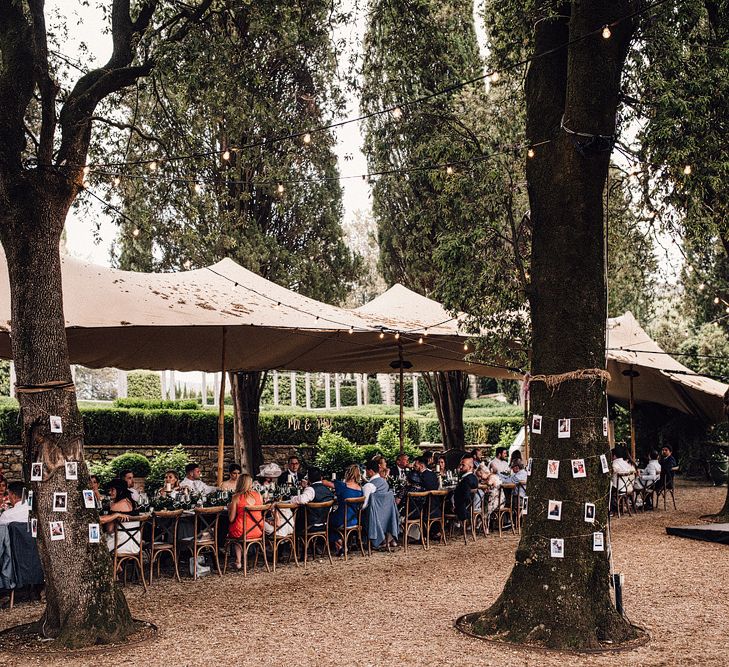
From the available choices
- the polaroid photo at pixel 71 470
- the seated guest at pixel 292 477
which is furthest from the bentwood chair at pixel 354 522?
the polaroid photo at pixel 71 470

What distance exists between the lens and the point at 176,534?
28.3 ft

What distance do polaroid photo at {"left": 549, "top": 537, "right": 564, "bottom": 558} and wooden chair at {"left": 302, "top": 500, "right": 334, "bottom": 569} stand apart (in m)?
3.84

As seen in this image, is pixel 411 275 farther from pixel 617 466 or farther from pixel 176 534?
pixel 176 534

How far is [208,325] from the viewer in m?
9.92

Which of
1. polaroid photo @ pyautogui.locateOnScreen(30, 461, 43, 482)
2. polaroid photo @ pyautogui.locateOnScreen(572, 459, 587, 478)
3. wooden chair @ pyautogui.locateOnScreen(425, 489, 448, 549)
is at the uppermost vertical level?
polaroid photo @ pyautogui.locateOnScreen(30, 461, 43, 482)

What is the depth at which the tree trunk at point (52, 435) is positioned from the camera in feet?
19.9

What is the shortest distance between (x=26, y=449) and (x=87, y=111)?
2.59m

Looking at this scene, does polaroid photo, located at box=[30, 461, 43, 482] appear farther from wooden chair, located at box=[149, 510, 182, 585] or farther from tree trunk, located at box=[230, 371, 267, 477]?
tree trunk, located at box=[230, 371, 267, 477]

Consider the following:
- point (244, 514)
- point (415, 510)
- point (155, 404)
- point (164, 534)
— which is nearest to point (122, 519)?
point (164, 534)

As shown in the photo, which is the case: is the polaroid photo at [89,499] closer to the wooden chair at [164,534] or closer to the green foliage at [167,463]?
the wooden chair at [164,534]

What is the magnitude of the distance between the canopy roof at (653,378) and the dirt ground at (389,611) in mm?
5069

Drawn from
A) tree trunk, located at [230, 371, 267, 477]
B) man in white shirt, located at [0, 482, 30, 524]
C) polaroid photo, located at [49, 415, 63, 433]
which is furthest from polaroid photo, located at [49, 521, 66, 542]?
tree trunk, located at [230, 371, 267, 477]

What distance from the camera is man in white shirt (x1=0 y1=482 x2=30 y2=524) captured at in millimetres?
7664

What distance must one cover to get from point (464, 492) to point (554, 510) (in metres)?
5.18
